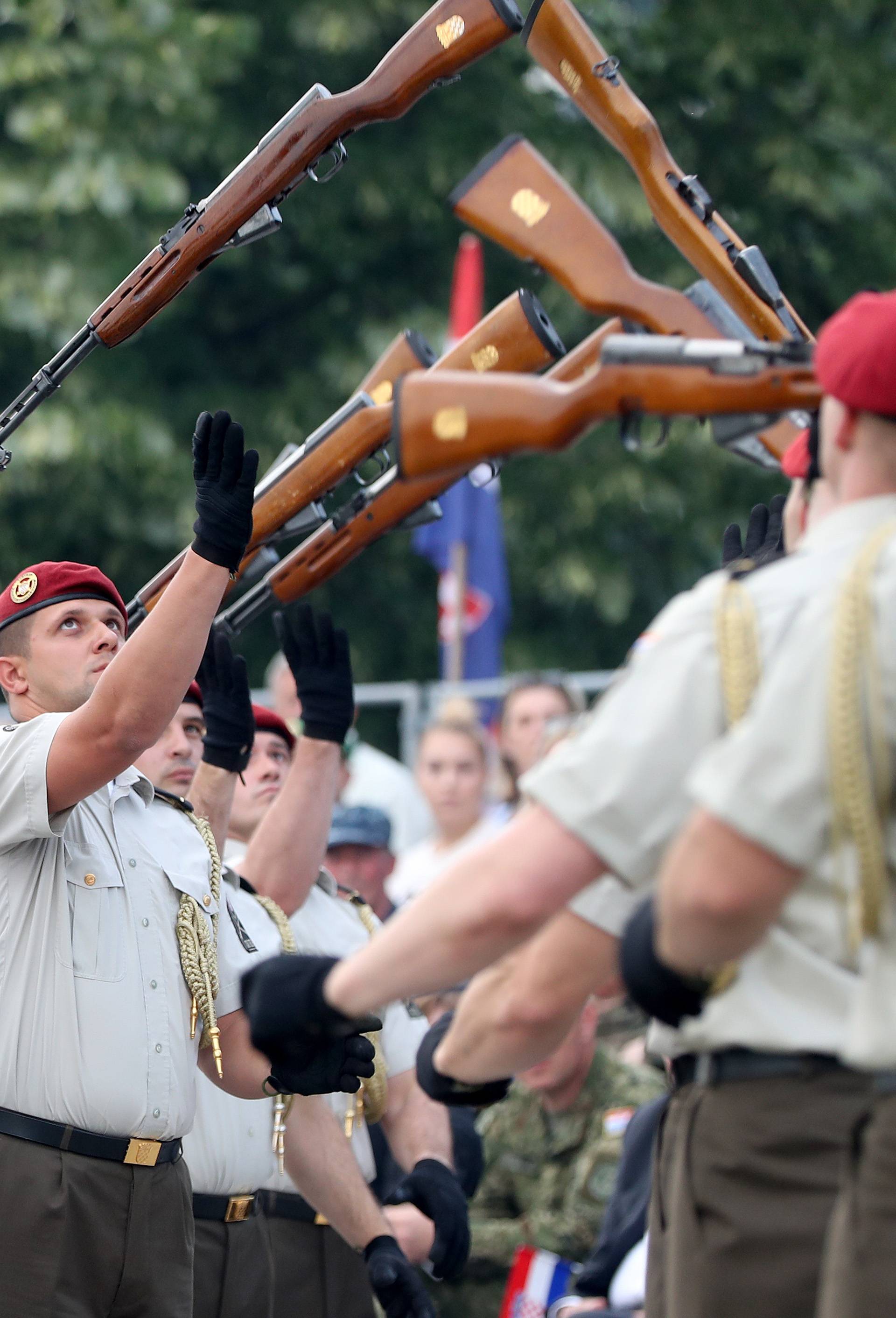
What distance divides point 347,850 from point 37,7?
6.87 metres

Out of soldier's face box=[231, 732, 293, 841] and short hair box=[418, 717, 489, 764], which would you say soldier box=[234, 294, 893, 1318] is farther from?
short hair box=[418, 717, 489, 764]

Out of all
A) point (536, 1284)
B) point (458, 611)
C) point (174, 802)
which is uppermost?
point (174, 802)

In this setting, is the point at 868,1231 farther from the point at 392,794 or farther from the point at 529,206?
the point at 392,794

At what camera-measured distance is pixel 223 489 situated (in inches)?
141

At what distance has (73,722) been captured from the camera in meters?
3.48

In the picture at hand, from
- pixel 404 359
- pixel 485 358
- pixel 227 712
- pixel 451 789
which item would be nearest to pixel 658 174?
pixel 485 358

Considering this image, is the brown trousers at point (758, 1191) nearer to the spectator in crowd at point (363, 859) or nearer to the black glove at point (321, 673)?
the black glove at point (321, 673)

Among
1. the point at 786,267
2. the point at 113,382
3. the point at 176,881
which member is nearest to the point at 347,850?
the point at 176,881

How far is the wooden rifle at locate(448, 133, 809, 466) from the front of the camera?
3.84m

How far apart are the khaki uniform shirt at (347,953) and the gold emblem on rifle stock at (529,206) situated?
187 centimetres

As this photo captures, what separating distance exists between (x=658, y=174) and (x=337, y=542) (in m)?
1.26

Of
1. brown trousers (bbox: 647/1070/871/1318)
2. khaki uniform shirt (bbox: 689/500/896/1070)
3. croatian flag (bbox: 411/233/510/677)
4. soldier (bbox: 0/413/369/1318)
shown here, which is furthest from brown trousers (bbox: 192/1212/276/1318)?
croatian flag (bbox: 411/233/510/677)

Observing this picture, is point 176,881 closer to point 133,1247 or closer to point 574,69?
point 133,1247

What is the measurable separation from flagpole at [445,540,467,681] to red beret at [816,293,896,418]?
7.95 metres
